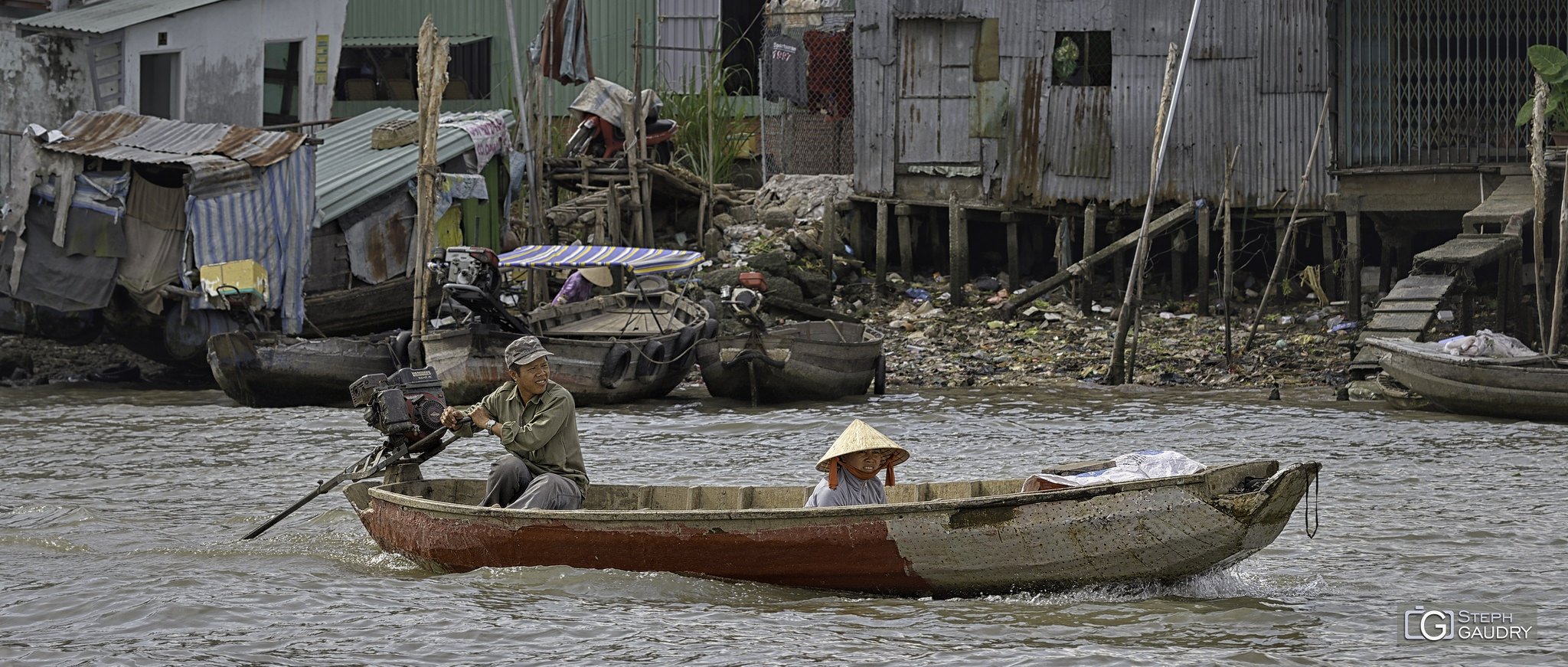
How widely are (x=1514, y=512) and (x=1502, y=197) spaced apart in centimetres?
877

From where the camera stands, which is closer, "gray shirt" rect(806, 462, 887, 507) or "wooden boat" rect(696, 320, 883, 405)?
"gray shirt" rect(806, 462, 887, 507)

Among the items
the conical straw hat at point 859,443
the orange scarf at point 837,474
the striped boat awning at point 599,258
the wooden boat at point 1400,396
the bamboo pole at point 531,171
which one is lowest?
the wooden boat at point 1400,396

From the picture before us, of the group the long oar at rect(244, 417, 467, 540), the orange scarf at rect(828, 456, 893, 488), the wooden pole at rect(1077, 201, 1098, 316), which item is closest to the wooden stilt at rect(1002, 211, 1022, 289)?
the wooden pole at rect(1077, 201, 1098, 316)

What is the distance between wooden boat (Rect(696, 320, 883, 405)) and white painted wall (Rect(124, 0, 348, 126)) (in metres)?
8.44

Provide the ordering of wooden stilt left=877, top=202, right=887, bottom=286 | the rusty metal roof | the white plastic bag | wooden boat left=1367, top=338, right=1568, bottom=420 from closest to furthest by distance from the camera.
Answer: the white plastic bag
wooden boat left=1367, top=338, right=1568, bottom=420
the rusty metal roof
wooden stilt left=877, top=202, right=887, bottom=286

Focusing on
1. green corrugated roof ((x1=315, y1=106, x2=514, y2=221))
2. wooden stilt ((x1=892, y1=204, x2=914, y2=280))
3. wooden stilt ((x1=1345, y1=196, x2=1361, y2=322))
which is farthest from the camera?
wooden stilt ((x1=892, y1=204, x2=914, y2=280))

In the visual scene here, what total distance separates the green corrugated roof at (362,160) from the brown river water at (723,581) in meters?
5.46

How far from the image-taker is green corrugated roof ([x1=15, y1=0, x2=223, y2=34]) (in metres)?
18.7

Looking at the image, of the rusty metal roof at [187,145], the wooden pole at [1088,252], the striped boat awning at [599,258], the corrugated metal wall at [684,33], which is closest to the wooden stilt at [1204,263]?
the wooden pole at [1088,252]

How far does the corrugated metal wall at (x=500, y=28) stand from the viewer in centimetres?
2575

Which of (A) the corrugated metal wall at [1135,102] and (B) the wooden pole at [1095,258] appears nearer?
(B) the wooden pole at [1095,258]

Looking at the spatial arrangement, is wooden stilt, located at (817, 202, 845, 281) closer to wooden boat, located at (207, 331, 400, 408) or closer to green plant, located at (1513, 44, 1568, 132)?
wooden boat, located at (207, 331, 400, 408)

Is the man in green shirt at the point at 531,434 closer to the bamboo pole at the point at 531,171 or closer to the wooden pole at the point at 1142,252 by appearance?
the wooden pole at the point at 1142,252

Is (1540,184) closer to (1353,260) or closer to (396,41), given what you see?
(1353,260)
